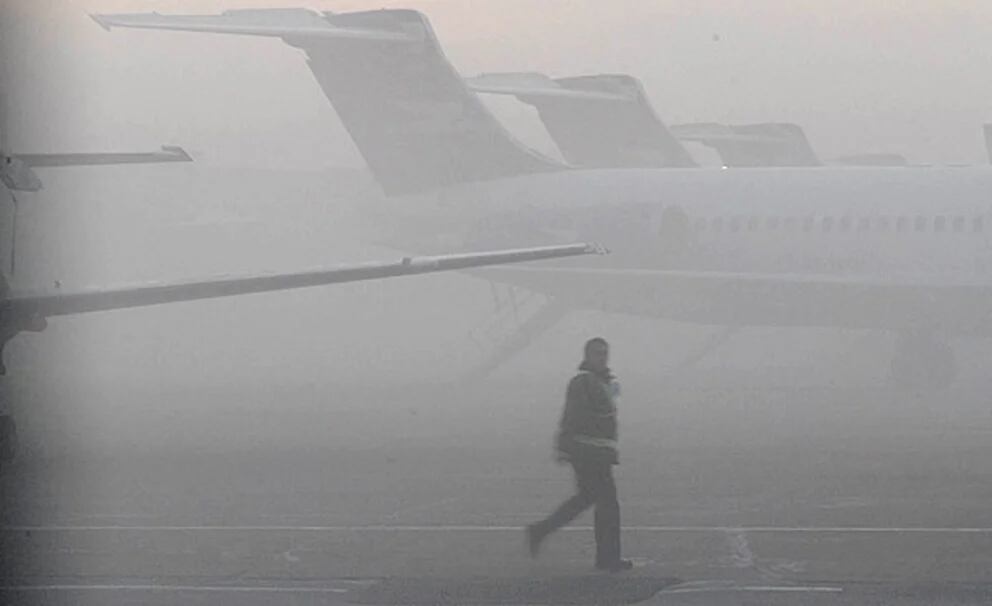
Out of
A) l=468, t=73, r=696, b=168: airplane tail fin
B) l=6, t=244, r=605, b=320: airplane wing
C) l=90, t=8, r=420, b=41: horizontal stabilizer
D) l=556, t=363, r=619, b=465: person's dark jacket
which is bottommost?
l=556, t=363, r=619, b=465: person's dark jacket

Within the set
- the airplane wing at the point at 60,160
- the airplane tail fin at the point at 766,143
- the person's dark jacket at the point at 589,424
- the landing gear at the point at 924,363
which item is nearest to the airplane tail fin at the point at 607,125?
the airplane tail fin at the point at 766,143

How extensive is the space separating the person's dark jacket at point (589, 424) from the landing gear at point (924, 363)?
17.1 metres

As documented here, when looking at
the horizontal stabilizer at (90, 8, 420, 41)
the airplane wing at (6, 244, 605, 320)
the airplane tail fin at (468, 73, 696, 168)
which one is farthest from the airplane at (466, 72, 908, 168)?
the airplane wing at (6, 244, 605, 320)

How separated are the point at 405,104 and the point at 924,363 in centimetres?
917

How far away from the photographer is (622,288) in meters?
30.3

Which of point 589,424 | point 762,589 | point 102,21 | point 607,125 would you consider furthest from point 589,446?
point 607,125

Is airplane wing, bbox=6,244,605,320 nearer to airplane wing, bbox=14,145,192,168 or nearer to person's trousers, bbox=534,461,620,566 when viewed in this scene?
airplane wing, bbox=14,145,192,168

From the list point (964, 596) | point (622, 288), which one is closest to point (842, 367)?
point (622, 288)

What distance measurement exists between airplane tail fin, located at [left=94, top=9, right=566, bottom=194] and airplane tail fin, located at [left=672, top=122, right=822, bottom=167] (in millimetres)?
10306

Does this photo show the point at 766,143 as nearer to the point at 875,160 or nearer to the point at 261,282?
the point at 875,160

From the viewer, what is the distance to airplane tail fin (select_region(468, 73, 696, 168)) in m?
37.5

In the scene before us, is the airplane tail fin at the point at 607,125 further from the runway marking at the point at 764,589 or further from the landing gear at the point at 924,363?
the runway marking at the point at 764,589

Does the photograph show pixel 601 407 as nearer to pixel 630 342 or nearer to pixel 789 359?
pixel 789 359

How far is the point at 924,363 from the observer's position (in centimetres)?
2912
